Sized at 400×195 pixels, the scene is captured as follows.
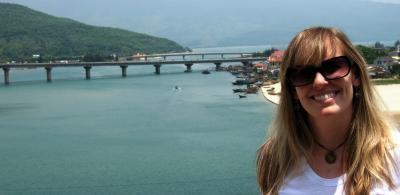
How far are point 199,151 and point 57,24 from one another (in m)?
99.5

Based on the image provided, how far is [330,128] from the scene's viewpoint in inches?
50.5

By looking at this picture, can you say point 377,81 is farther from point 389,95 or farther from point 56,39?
point 56,39

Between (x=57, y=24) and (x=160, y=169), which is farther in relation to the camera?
(x=57, y=24)

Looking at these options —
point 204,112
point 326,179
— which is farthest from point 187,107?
point 326,179

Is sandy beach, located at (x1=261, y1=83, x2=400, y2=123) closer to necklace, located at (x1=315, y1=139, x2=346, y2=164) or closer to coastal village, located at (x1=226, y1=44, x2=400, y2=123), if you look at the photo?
coastal village, located at (x1=226, y1=44, x2=400, y2=123)

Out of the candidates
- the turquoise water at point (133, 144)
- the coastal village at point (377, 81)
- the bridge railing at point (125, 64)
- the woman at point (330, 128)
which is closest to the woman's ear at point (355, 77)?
the woman at point (330, 128)

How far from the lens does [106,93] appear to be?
40438 mm

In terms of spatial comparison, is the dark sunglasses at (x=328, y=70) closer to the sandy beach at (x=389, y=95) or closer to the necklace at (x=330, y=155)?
the necklace at (x=330, y=155)

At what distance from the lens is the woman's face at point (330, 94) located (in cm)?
124

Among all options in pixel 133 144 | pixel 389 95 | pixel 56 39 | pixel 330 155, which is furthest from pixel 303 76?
pixel 56 39

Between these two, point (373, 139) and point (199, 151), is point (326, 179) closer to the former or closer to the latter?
point (373, 139)

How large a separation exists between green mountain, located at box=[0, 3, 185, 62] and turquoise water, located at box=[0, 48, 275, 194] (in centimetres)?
5622

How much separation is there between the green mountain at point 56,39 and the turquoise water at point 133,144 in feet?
184

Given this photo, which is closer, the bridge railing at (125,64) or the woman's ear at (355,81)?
the woman's ear at (355,81)
